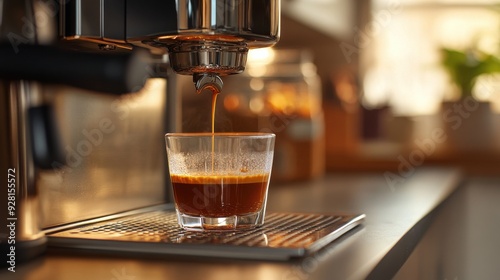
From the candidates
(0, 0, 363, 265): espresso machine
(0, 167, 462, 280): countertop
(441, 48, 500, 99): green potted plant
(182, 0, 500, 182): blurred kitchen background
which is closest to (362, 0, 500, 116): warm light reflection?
(182, 0, 500, 182): blurred kitchen background

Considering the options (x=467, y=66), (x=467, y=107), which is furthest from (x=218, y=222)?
(x=467, y=66)

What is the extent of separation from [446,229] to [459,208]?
396mm

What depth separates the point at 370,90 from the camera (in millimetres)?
3488

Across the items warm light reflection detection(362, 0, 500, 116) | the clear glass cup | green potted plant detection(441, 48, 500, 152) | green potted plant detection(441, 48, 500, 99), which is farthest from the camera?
warm light reflection detection(362, 0, 500, 116)

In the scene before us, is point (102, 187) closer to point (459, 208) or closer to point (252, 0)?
point (252, 0)

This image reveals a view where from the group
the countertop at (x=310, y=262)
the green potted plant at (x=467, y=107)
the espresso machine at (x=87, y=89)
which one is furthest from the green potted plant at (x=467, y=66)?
the espresso machine at (x=87, y=89)

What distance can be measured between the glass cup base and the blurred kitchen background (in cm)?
27

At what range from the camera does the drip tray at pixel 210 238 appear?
60 centimetres

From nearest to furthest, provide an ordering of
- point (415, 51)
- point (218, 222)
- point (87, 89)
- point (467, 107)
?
point (87, 89), point (218, 222), point (467, 107), point (415, 51)

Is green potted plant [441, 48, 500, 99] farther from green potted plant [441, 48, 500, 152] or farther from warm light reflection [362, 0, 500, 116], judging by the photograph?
warm light reflection [362, 0, 500, 116]

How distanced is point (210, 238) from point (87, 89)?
0.17 m

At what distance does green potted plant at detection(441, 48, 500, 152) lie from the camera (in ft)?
7.44

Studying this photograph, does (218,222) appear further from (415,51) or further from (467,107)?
(415,51)

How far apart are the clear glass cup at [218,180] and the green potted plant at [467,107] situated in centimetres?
166
